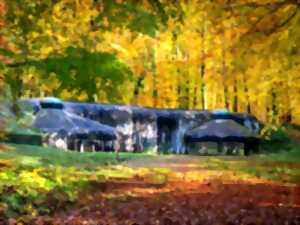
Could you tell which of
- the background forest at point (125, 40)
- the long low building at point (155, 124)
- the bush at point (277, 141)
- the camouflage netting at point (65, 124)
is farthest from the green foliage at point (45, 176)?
the bush at point (277, 141)

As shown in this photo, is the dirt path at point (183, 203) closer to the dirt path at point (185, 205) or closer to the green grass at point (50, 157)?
the dirt path at point (185, 205)

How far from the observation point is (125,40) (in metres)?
10.1

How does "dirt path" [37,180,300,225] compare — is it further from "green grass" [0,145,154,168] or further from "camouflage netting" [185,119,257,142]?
"camouflage netting" [185,119,257,142]

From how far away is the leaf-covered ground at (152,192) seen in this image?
6.68m

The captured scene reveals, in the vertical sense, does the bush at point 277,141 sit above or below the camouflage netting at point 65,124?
below

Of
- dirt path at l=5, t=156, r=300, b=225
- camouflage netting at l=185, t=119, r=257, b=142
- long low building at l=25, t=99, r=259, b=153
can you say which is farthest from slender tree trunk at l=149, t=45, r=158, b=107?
dirt path at l=5, t=156, r=300, b=225

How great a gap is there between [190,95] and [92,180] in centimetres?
1159

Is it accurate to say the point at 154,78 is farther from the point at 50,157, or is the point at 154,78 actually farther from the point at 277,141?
the point at 50,157

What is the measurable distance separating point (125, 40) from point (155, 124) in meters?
7.96

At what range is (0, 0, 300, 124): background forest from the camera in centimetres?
380

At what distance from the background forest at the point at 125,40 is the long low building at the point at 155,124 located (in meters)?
1.07

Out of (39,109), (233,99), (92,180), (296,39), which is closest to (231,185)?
Answer: (92,180)

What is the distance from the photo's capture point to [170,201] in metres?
8.45

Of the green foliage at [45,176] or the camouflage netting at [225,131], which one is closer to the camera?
the green foliage at [45,176]
